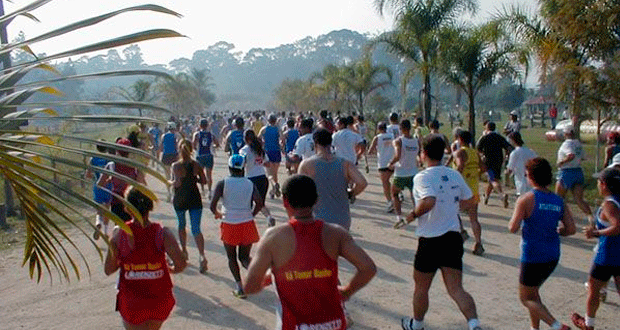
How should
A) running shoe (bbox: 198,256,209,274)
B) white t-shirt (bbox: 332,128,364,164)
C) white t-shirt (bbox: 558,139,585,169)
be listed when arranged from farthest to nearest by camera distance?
white t-shirt (bbox: 332,128,364,164) < white t-shirt (bbox: 558,139,585,169) < running shoe (bbox: 198,256,209,274)

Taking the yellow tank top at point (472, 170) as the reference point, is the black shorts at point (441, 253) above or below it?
below

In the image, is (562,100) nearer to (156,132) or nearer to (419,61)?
(419,61)

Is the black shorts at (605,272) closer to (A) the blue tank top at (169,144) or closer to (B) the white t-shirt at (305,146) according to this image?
(B) the white t-shirt at (305,146)

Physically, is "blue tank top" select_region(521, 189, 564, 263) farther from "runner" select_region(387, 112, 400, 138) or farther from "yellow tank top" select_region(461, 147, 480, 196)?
"runner" select_region(387, 112, 400, 138)

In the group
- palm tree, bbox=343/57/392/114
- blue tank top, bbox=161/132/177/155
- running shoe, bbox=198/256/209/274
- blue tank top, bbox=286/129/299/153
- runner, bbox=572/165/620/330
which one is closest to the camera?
runner, bbox=572/165/620/330

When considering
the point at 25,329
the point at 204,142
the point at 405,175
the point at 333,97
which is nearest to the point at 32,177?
the point at 25,329

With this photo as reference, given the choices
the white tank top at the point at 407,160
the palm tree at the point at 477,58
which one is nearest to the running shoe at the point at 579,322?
the white tank top at the point at 407,160

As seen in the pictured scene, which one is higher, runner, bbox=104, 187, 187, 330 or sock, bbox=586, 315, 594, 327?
runner, bbox=104, 187, 187, 330

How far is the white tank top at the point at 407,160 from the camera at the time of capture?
10195 millimetres

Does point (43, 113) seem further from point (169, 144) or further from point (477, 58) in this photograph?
point (477, 58)

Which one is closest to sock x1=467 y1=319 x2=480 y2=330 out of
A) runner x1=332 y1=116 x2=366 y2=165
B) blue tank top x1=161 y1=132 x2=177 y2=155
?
runner x1=332 y1=116 x2=366 y2=165

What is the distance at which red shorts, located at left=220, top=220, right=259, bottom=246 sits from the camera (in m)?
6.84

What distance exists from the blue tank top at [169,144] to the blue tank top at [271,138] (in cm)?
226

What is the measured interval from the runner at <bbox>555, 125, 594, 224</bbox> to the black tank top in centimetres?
578
